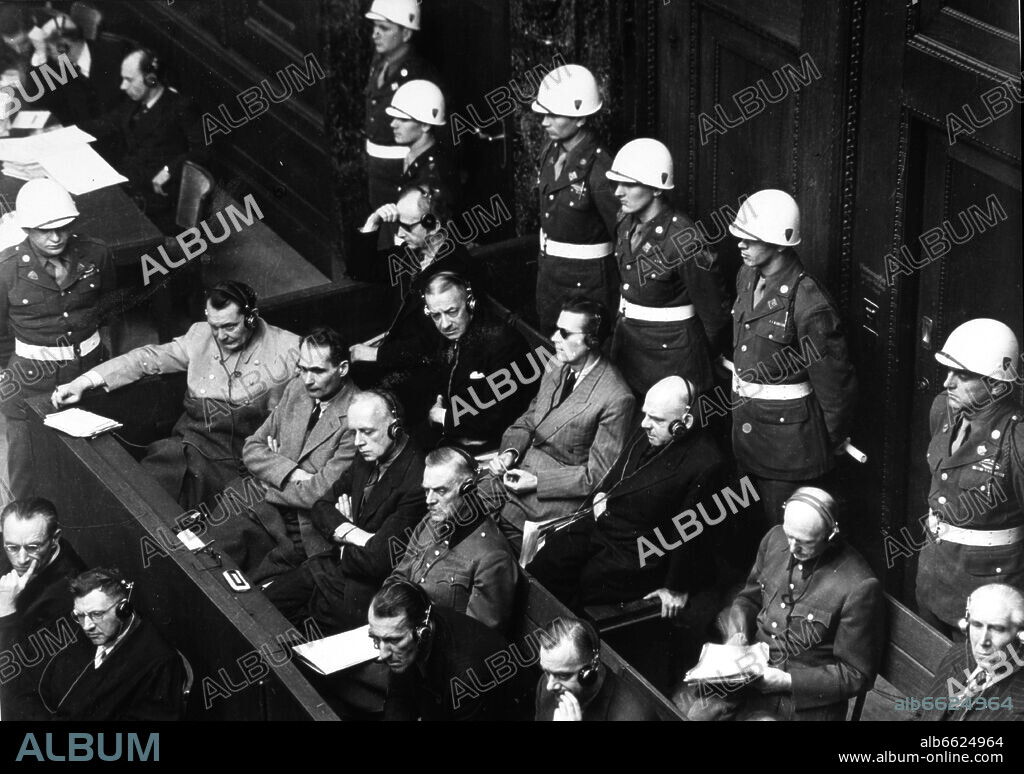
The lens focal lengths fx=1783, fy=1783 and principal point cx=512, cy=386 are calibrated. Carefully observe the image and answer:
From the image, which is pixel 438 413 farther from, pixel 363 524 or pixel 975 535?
pixel 975 535

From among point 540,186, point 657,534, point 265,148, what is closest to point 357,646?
point 657,534

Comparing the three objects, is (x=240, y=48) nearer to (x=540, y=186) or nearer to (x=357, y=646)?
(x=540, y=186)

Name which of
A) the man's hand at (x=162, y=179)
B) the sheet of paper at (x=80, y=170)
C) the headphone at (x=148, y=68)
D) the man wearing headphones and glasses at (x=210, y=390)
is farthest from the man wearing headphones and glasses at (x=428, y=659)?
the headphone at (x=148, y=68)

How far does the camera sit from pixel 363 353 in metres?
8.41

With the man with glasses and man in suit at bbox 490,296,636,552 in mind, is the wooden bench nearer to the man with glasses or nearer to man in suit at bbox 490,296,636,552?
man in suit at bbox 490,296,636,552

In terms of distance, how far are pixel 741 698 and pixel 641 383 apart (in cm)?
199

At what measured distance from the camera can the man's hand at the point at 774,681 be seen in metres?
6.11

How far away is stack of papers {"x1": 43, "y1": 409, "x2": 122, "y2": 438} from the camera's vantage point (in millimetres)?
7559

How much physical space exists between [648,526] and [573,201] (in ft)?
6.28

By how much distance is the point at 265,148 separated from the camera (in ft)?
34.5

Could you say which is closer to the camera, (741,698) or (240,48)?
(741,698)

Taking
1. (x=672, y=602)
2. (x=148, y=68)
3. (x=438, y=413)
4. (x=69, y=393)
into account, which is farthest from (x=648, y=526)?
(x=148, y=68)

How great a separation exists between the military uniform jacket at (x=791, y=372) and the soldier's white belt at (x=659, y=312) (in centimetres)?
41

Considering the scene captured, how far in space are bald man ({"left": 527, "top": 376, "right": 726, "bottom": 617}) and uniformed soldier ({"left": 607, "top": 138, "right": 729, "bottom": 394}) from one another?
0.66 metres
